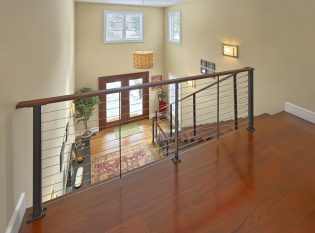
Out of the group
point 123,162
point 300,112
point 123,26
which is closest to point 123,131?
point 123,162

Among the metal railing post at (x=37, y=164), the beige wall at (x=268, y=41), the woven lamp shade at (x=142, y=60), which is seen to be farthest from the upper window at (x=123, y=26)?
the metal railing post at (x=37, y=164)

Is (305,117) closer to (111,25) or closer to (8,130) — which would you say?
(8,130)

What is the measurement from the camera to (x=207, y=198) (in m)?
1.96

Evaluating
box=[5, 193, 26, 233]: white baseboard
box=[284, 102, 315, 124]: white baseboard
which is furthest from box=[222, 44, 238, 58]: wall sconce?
box=[5, 193, 26, 233]: white baseboard

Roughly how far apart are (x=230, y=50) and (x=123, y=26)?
13.6 ft

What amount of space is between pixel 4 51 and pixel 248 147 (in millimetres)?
2343

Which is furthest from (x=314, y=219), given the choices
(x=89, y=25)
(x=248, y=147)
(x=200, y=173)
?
(x=89, y=25)

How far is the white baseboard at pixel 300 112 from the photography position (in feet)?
11.8

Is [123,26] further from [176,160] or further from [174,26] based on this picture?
[176,160]

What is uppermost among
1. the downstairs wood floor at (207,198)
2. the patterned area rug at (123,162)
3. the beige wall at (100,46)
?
the beige wall at (100,46)

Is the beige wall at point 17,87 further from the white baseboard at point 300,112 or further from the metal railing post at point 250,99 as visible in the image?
the white baseboard at point 300,112

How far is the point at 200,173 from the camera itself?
2.31 metres

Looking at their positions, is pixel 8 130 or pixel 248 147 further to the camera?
pixel 248 147

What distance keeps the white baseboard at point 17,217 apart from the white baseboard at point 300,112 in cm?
352
